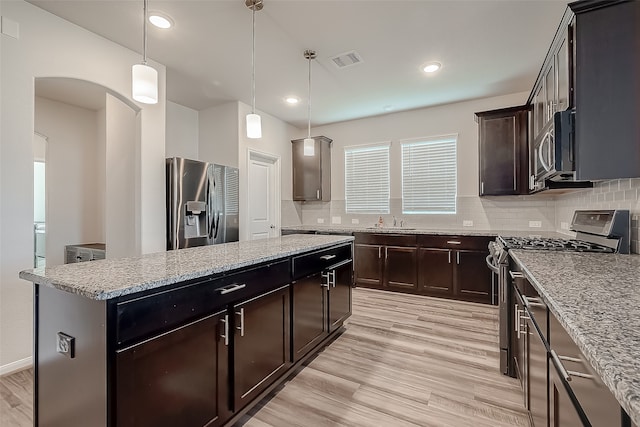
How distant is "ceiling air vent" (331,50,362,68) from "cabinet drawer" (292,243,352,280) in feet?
6.68

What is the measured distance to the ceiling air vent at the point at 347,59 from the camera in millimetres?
3234

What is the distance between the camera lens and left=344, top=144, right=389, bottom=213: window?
530 centimetres

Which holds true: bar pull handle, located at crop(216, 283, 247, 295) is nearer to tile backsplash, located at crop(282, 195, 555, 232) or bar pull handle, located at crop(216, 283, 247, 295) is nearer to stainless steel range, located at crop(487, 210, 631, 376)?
stainless steel range, located at crop(487, 210, 631, 376)

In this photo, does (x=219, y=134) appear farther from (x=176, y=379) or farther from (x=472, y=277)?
(x=472, y=277)

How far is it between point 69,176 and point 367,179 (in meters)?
4.72

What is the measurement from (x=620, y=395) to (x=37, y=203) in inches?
308

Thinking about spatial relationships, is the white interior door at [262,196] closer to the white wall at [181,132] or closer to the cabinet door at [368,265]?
the white wall at [181,132]

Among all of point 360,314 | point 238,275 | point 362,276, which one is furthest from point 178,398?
point 362,276

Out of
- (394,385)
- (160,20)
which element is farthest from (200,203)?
(394,385)

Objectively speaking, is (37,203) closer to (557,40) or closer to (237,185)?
(237,185)

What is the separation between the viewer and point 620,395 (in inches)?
21.1

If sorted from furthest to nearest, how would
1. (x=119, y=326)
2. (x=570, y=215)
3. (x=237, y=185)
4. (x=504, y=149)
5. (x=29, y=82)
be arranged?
(x=237, y=185) → (x=504, y=149) → (x=570, y=215) → (x=29, y=82) → (x=119, y=326)

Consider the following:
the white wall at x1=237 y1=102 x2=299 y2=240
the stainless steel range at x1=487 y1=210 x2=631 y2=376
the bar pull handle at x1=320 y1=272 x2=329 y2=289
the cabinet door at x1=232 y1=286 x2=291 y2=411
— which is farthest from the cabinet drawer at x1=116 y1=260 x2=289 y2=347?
the white wall at x1=237 y1=102 x2=299 y2=240

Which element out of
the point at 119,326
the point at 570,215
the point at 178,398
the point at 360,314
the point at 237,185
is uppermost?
the point at 237,185
